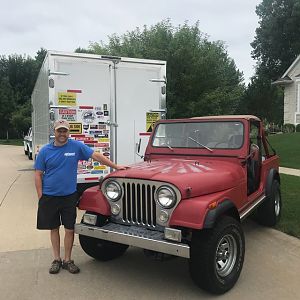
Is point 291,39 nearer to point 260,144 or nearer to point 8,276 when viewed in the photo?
point 260,144

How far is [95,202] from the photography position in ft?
15.9

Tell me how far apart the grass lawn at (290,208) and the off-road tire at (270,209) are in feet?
0.58

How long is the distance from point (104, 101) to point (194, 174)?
433 centimetres

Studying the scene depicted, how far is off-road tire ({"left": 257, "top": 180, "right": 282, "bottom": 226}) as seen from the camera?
6582 millimetres

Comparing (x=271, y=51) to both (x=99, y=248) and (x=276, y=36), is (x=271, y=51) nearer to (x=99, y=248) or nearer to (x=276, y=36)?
(x=276, y=36)

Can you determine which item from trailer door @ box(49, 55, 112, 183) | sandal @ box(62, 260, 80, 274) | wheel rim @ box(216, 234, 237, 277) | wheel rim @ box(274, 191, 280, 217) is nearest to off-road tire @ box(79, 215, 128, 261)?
sandal @ box(62, 260, 80, 274)

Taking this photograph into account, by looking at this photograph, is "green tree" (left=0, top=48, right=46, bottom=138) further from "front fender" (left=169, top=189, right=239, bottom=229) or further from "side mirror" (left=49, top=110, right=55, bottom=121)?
"front fender" (left=169, top=189, right=239, bottom=229)

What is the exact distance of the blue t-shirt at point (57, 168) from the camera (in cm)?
497

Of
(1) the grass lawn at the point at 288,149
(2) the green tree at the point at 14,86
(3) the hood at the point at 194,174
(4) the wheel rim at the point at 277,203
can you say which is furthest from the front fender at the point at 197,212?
(2) the green tree at the point at 14,86

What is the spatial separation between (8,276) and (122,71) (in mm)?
5007

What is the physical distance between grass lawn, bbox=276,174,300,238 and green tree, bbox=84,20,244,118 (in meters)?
7.38

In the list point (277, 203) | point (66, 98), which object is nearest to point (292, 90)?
point (277, 203)

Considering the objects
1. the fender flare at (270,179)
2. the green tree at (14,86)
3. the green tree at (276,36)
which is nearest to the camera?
the fender flare at (270,179)

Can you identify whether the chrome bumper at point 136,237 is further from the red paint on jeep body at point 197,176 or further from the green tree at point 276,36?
the green tree at point 276,36
